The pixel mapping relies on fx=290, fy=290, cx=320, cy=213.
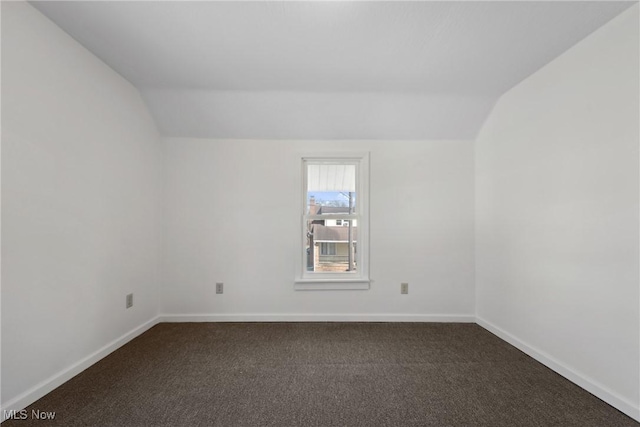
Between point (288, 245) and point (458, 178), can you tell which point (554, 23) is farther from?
point (288, 245)

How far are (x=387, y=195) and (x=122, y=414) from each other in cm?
276

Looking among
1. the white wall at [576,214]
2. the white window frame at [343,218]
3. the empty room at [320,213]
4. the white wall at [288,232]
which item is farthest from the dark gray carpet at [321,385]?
the white window frame at [343,218]

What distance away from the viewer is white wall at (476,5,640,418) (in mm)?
1673

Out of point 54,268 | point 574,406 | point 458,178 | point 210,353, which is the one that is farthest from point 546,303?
point 54,268

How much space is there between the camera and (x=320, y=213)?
3.30 m

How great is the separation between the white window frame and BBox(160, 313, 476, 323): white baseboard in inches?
12.3

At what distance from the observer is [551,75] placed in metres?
2.18

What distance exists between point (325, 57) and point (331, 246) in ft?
6.36

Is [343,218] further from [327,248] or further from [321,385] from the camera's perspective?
[321,385]

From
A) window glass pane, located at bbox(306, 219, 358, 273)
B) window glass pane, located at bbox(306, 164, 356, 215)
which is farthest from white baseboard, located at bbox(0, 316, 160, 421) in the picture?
window glass pane, located at bbox(306, 164, 356, 215)

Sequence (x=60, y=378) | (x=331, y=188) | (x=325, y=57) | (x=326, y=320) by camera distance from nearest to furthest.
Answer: (x=60, y=378)
(x=325, y=57)
(x=326, y=320)
(x=331, y=188)

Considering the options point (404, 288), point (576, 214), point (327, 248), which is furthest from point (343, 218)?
point (576, 214)

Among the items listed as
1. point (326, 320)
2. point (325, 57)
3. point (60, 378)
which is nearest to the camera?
point (60, 378)

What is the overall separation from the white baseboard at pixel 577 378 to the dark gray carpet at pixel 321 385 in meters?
0.05
